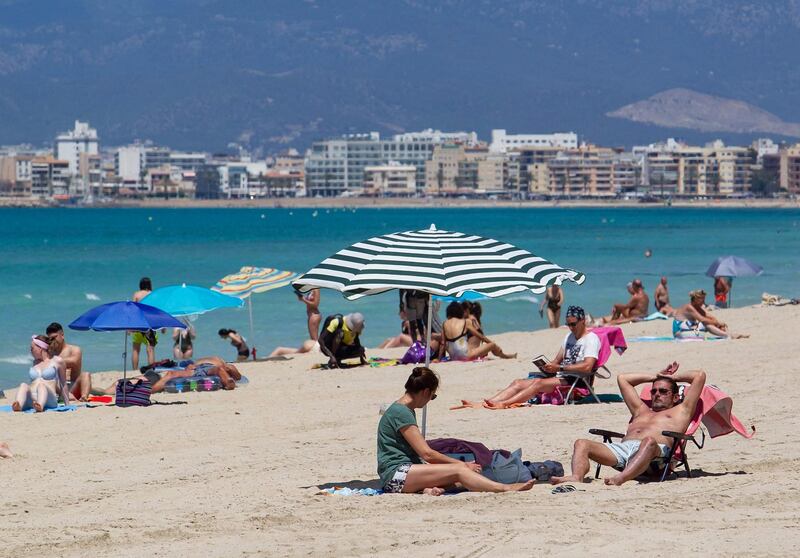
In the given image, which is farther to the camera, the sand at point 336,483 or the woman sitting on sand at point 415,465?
the woman sitting on sand at point 415,465

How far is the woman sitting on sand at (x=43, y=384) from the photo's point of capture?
473 inches

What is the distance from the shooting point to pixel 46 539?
7.11 m

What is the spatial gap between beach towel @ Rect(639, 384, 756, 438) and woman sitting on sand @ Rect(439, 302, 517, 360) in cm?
616

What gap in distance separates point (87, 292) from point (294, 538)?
28470 mm

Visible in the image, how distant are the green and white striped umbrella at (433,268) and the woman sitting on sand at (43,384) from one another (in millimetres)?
4148

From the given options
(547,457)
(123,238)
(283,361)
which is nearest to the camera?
(547,457)

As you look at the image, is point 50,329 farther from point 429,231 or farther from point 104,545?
point 104,545

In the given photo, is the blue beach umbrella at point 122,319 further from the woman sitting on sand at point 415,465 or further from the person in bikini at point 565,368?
the woman sitting on sand at point 415,465

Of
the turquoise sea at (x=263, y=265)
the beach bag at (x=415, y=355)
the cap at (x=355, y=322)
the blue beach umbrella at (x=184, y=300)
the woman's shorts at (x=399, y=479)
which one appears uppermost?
the blue beach umbrella at (x=184, y=300)

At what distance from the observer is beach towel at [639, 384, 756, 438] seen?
28.2ft

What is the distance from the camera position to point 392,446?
26.6 feet

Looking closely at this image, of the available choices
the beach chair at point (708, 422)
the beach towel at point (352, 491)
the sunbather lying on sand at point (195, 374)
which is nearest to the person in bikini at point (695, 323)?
the sunbather lying on sand at point (195, 374)

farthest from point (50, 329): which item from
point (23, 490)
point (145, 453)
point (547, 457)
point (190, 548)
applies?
point (190, 548)

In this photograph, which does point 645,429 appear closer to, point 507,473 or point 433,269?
point 507,473
